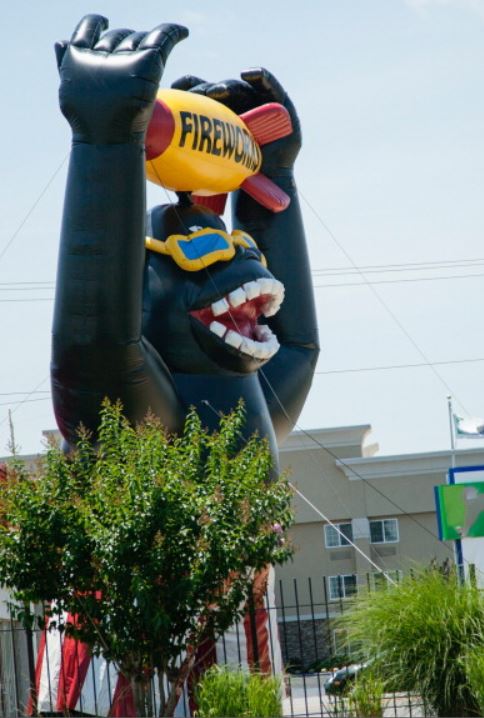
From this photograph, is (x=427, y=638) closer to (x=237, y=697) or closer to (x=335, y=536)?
(x=237, y=697)

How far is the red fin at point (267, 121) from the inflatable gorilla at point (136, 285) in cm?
24

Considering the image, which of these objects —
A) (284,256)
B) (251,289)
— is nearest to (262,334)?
(251,289)

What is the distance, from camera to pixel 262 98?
1299cm

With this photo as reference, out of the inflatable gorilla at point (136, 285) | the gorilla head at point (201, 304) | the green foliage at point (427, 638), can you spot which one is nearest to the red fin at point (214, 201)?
the inflatable gorilla at point (136, 285)

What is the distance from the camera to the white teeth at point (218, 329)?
11352mm

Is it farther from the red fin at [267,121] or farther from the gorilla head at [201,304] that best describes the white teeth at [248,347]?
the red fin at [267,121]

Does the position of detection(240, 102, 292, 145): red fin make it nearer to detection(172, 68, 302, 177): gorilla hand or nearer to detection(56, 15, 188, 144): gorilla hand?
detection(172, 68, 302, 177): gorilla hand

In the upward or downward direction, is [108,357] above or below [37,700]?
above

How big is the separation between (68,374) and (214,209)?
8.99 feet

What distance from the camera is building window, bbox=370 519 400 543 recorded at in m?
35.9

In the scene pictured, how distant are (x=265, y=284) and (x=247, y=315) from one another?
328 mm

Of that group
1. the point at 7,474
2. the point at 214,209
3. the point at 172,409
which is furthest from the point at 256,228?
the point at 7,474

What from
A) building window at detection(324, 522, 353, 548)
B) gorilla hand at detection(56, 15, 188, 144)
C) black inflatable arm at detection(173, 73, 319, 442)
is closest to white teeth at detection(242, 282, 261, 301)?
black inflatable arm at detection(173, 73, 319, 442)

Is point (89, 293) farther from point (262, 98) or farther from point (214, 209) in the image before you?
point (262, 98)
